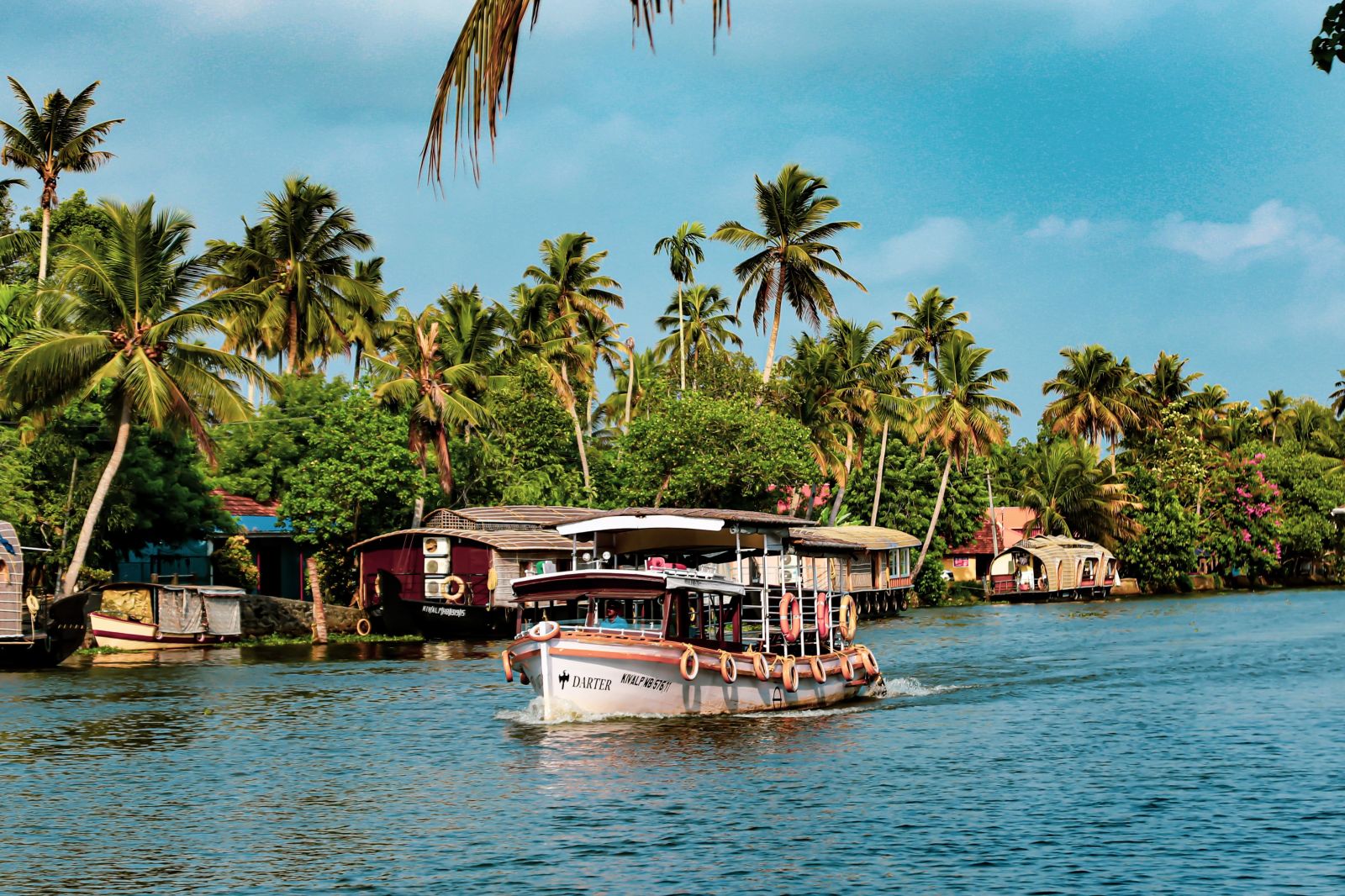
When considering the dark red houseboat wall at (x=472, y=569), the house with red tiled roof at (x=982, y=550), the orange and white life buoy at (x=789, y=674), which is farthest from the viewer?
the house with red tiled roof at (x=982, y=550)

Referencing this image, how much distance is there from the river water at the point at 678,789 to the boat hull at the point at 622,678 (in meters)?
0.33

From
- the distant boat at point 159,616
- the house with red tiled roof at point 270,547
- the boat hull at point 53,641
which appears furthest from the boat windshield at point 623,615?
the house with red tiled roof at point 270,547

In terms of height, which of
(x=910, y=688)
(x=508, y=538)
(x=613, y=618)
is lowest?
(x=910, y=688)

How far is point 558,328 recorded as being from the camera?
214ft

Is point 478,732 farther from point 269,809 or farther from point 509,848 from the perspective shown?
point 509,848

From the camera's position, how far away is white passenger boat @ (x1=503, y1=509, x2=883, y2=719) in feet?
77.4

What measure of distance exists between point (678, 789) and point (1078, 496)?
226 feet

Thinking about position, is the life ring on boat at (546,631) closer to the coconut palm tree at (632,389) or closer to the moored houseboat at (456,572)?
the moored houseboat at (456,572)

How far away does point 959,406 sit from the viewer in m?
70.9

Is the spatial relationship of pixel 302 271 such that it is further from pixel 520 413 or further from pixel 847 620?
pixel 847 620

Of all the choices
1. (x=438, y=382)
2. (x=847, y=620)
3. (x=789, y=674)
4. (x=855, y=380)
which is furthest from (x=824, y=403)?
(x=789, y=674)

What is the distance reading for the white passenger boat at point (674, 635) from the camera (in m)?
23.6

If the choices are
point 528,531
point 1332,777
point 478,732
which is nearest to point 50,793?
point 478,732

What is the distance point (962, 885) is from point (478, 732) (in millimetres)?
12666
